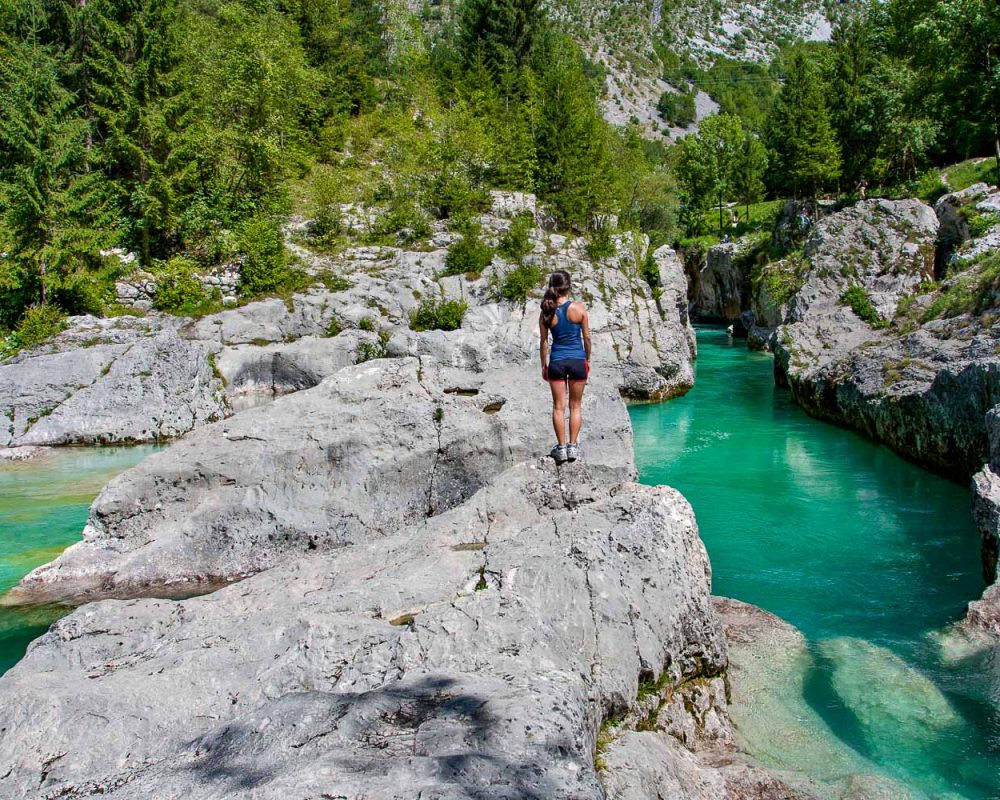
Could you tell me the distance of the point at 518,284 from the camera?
28.4 m

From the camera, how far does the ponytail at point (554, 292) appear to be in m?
8.67

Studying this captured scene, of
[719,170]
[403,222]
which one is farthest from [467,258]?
[719,170]

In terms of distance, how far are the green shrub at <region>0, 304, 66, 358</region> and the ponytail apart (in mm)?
21641

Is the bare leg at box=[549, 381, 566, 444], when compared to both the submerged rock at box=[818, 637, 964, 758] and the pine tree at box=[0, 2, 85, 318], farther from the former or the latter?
the pine tree at box=[0, 2, 85, 318]

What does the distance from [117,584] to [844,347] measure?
24522 millimetres

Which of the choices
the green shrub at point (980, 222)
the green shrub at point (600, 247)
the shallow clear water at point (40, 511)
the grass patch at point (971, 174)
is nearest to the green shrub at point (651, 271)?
the green shrub at point (600, 247)

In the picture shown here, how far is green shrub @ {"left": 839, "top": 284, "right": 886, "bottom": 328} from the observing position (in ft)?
86.6

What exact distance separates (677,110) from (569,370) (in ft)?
499

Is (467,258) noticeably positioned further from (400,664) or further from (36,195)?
(400,664)

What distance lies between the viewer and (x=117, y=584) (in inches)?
414

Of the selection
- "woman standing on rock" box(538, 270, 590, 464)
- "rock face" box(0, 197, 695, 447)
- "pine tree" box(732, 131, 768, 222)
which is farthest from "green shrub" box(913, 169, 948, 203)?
"woman standing on rock" box(538, 270, 590, 464)

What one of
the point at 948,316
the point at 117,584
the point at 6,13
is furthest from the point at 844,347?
the point at 6,13

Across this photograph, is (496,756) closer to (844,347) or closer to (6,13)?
(844,347)

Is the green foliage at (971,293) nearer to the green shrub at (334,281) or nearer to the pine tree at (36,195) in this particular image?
the green shrub at (334,281)
